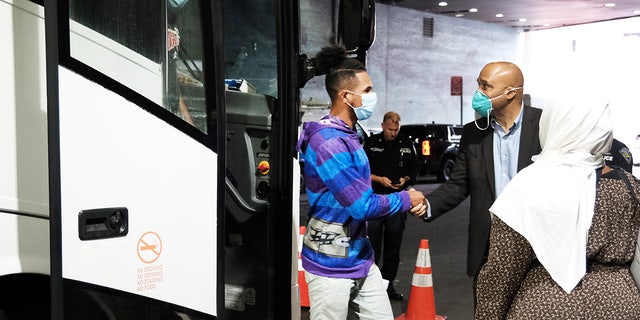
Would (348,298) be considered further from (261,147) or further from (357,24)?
(357,24)

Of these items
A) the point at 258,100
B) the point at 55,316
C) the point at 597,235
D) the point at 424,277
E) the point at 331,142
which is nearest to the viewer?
the point at 55,316

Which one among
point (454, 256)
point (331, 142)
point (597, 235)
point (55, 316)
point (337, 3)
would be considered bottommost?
point (454, 256)

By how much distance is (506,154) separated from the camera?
3.53 meters

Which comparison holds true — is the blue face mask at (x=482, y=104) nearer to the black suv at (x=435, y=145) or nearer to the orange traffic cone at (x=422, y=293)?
the orange traffic cone at (x=422, y=293)

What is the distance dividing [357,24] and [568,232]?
1423 millimetres

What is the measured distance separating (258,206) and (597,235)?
176cm

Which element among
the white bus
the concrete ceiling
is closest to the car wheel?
the concrete ceiling

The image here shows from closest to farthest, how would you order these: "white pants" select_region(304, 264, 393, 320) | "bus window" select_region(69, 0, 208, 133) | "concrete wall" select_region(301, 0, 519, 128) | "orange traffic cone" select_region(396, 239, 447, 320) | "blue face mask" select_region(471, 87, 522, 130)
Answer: "bus window" select_region(69, 0, 208, 133) < "white pants" select_region(304, 264, 393, 320) < "blue face mask" select_region(471, 87, 522, 130) < "orange traffic cone" select_region(396, 239, 447, 320) < "concrete wall" select_region(301, 0, 519, 128)

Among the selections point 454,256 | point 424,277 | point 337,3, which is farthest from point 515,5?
point 337,3

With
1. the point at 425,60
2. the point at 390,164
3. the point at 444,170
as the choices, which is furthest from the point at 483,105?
the point at 425,60

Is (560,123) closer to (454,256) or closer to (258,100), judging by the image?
(258,100)

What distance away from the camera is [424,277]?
5.36 meters

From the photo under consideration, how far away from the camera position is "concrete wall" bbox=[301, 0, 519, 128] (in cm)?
2381

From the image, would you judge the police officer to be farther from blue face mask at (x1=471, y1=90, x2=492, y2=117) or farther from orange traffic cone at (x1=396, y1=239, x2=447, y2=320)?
blue face mask at (x1=471, y1=90, x2=492, y2=117)
